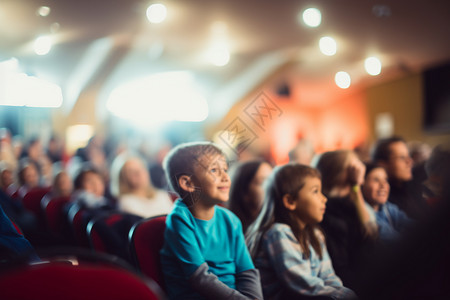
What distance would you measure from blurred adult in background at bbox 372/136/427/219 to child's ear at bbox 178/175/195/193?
1079 mm

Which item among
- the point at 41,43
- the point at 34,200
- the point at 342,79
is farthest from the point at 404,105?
the point at 34,200

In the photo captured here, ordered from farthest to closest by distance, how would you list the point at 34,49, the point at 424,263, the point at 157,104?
the point at 157,104, the point at 34,49, the point at 424,263

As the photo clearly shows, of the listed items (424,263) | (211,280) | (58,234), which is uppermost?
(424,263)

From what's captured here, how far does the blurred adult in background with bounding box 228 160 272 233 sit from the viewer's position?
1.89 m

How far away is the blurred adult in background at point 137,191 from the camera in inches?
110

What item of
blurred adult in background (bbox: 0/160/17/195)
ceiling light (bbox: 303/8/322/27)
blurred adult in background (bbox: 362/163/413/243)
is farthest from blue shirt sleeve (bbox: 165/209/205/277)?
→ ceiling light (bbox: 303/8/322/27)

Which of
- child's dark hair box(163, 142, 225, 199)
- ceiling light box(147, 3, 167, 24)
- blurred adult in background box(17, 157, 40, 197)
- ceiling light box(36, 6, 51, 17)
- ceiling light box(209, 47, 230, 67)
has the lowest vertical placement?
blurred adult in background box(17, 157, 40, 197)

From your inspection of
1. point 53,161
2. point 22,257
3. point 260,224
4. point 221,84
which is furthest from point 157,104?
point 22,257

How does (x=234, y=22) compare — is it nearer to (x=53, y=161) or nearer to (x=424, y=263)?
(x=53, y=161)

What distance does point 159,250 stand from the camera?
4.63 ft

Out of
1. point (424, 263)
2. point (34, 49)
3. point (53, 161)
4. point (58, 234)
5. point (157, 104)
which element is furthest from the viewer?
point (157, 104)

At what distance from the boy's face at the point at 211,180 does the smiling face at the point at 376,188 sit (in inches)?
33.1

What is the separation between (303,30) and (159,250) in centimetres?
575

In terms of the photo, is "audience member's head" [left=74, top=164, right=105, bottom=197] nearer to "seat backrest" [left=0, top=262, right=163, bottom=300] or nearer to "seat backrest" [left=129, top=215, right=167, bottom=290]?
"seat backrest" [left=129, top=215, right=167, bottom=290]
